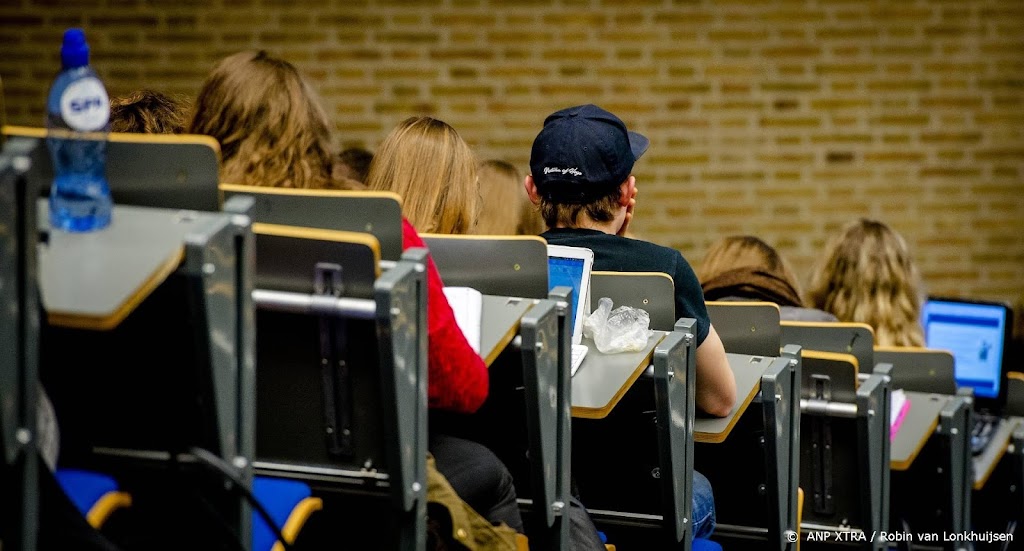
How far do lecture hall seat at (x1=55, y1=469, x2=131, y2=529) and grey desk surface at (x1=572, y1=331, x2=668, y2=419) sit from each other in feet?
2.86

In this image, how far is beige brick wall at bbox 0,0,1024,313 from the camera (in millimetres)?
Result: 5535

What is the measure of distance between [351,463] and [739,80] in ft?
13.0

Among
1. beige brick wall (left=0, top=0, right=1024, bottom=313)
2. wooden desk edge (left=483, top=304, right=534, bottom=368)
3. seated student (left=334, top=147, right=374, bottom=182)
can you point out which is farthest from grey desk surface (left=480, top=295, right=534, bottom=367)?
beige brick wall (left=0, top=0, right=1024, bottom=313)

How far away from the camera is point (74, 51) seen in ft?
5.85

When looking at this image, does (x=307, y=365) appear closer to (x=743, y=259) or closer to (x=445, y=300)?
(x=445, y=300)

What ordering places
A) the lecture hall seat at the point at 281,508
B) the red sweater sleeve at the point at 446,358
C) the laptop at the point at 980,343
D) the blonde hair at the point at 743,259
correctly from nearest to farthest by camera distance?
the lecture hall seat at the point at 281,508, the red sweater sleeve at the point at 446,358, the blonde hair at the point at 743,259, the laptop at the point at 980,343

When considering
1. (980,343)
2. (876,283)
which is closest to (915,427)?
(876,283)

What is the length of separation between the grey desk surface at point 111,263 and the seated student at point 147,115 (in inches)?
30.4

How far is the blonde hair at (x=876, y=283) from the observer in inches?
169

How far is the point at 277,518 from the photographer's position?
1930 mm

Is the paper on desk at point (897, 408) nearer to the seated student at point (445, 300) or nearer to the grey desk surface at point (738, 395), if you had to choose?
the grey desk surface at point (738, 395)

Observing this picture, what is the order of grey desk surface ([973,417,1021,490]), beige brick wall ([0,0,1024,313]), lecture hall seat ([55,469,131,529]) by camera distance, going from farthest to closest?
beige brick wall ([0,0,1024,313]) < grey desk surface ([973,417,1021,490]) < lecture hall seat ([55,469,131,529])

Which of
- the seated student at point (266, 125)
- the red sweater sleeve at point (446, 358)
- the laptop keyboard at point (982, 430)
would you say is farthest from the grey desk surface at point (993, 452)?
the seated student at point (266, 125)

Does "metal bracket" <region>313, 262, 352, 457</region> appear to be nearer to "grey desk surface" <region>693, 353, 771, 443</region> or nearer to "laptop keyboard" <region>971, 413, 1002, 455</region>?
"grey desk surface" <region>693, 353, 771, 443</region>
